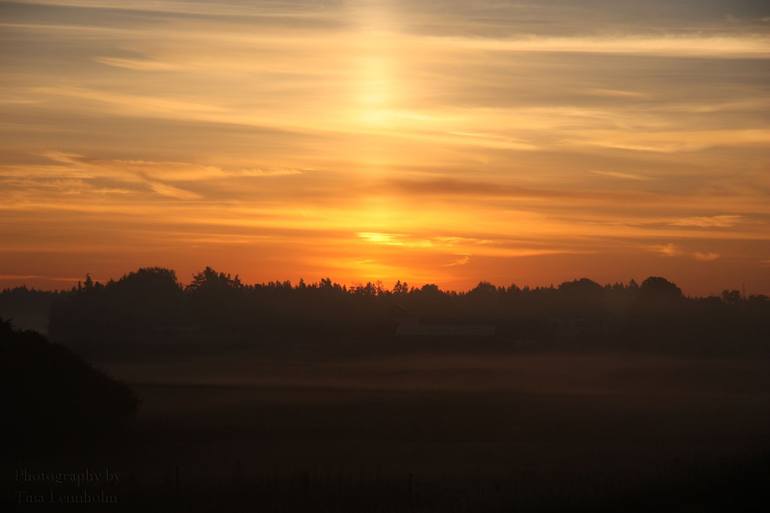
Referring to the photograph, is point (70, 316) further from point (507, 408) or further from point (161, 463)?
point (161, 463)

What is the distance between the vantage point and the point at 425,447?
3869 cm

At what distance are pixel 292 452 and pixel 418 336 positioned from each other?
85.6m

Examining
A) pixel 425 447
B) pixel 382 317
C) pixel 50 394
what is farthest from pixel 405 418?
pixel 382 317

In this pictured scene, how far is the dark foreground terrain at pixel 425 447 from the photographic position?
26422mm

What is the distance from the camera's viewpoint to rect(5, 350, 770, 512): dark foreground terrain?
1040 inches

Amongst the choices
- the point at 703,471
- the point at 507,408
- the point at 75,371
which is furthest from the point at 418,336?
the point at 703,471

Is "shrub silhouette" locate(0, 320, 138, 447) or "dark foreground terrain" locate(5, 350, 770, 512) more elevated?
"shrub silhouette" locate(0, 320, 138, 447)

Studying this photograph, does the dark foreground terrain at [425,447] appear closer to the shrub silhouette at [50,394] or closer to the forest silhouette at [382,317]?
the shrub silhouette at [50,394]

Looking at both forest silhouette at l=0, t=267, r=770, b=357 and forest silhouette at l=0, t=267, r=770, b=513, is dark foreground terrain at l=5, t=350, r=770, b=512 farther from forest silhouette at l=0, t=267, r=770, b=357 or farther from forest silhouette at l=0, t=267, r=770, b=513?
forest silhouette at l=0, t=267, r=770, b=357

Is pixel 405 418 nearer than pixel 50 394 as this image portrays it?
No

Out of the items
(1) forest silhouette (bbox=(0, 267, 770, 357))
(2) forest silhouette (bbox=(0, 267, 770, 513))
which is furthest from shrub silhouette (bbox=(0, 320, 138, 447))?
(1) forest silhouette (bbox=(0, 267, 770, 357))

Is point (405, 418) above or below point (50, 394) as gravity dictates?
below

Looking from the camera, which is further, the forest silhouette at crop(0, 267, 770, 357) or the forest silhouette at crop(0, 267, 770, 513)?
the forest silhouette at crop(0, 267, 770, 357)

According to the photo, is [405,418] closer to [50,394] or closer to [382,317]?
[50,394]
